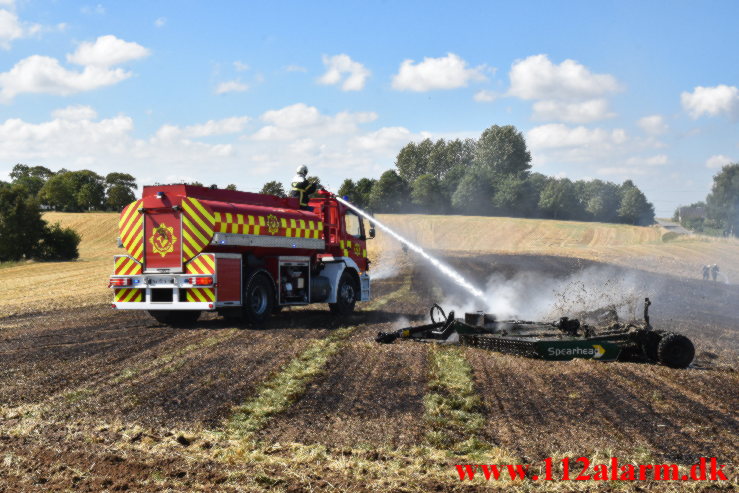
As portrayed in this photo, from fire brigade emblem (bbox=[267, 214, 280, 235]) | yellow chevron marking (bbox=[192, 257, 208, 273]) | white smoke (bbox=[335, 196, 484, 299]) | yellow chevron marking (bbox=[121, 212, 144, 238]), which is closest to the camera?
yellow chevron marking (bbox=[192, 257, 208, 273])

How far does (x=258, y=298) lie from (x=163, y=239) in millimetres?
2455

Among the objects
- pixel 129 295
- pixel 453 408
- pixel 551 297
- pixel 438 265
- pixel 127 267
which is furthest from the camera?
pixel 438 265

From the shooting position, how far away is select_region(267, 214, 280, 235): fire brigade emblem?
1537 cm

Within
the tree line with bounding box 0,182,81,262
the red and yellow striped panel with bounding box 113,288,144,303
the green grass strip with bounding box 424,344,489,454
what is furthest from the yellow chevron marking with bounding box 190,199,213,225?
the tree line with bounding box 0,182,81,262

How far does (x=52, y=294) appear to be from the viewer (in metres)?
23.8

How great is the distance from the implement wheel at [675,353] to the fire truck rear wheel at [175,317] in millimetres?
9743

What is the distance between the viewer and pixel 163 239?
564 inches

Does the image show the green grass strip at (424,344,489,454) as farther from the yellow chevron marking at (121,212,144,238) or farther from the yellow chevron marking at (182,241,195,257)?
the yellow chevron marking at (121,212,144,238)

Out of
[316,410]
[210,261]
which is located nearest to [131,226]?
[210,261]

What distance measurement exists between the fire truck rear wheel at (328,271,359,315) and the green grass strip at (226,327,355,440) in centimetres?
555

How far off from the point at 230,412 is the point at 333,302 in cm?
1008

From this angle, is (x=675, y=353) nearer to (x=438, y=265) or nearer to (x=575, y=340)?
(x=575, y=340)

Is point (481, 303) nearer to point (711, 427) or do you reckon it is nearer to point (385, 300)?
point (385, 300)

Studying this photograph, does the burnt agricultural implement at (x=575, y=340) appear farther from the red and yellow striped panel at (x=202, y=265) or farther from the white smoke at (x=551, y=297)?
the red and yellow striped panel at (x=202, y=265)
